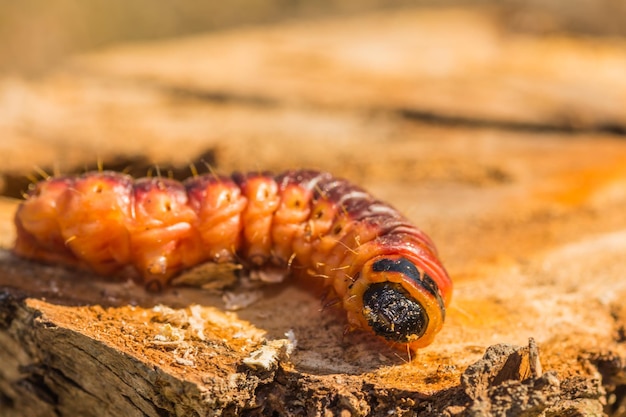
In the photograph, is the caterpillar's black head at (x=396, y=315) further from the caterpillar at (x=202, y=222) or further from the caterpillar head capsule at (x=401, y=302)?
the caterpillar at (x=202, y=222)

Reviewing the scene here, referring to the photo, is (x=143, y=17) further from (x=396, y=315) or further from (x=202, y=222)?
(x=396, y=315)

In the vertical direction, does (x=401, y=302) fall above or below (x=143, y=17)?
below

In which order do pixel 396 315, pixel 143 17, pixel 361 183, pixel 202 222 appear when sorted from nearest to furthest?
1. pixel 396 315
2. pixel 202 222
3. pixel 361 183
4. pixel 143 17

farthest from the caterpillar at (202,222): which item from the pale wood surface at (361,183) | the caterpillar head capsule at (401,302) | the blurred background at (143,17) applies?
the blurred background at (143,17)

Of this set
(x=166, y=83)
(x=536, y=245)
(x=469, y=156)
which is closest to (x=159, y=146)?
(x=166, y=83)

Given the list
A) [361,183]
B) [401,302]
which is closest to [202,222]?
[401,302]

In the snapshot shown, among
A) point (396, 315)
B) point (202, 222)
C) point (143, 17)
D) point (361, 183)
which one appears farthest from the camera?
point (143, 17)

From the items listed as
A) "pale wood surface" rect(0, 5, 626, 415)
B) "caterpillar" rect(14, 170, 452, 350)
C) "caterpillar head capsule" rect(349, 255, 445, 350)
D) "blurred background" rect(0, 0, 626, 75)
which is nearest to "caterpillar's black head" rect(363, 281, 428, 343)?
"caterpillar head capsule" rect(349, 255, 445, 350)

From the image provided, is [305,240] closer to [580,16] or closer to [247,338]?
[247,338]

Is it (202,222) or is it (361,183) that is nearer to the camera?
(202,222)
